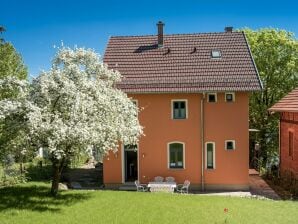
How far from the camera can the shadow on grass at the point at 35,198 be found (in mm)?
15875

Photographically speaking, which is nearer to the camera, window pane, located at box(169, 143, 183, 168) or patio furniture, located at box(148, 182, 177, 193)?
patio furniture, located at box(148, 182, 177, 193)

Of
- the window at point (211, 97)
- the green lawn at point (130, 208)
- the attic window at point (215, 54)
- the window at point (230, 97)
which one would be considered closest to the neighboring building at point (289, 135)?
the window at point (230, 97)

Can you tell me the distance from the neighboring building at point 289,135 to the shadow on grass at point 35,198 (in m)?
11.7

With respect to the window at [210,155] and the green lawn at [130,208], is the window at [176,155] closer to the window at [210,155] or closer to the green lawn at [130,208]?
the window at [210,155]

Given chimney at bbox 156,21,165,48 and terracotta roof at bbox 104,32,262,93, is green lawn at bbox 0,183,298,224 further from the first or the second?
chimney at bbox 156,21,165,48

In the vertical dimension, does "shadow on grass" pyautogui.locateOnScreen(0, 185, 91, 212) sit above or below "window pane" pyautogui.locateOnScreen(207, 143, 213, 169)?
below

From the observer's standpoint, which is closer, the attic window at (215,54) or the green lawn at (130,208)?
the green lawn at (130,208)

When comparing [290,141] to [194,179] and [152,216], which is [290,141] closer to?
[194,179]

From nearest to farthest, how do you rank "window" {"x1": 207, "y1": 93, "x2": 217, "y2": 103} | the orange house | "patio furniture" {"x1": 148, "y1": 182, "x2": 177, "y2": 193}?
"patio furniture" {"x1": 148, "y1": 182, "x2": 177, "y2": 193} → the orange house → "window" {"x1": 207, "y1": 93, "x2": 217, "y2": 103}

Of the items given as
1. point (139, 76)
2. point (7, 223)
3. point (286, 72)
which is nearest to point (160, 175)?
point (139, 76)

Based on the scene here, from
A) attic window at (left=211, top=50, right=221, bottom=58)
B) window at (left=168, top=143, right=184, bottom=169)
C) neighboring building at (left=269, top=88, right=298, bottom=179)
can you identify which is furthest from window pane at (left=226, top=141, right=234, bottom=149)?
attic window at (left=211, top=50, right=221, bottom=58)

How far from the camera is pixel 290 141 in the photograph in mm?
24312

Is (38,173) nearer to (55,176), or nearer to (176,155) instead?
(55,176)

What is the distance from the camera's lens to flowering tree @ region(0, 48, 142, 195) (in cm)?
1566
